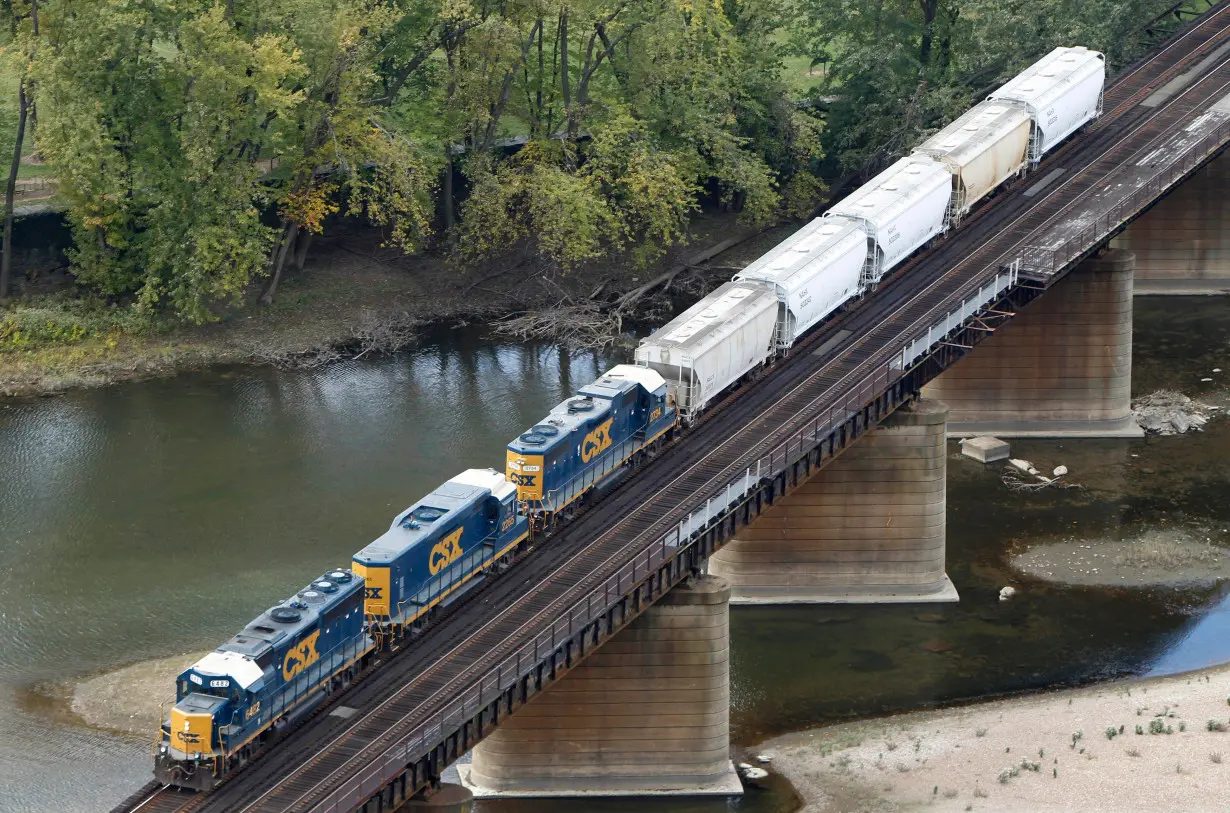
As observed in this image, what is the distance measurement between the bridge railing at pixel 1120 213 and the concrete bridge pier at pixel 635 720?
26266 mm

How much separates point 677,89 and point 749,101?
174 inches

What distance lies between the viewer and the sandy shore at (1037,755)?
61.1 m

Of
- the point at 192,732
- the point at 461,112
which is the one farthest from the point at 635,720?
the point at 461,112

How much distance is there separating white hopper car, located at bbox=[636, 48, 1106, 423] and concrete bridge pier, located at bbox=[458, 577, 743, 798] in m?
11.7

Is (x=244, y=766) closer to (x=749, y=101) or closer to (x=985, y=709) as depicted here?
(x=985, y=709)

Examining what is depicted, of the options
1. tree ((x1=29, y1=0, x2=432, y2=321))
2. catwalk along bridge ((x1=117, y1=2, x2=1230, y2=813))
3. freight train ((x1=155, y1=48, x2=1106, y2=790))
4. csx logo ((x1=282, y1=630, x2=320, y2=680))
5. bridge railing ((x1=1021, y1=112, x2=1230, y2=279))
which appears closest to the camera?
freight train ((x1=155, y1=48, x2=1106, y2=790))

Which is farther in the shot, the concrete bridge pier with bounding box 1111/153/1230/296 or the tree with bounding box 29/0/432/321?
the concrete bridge pier with bounding box 1111/153/1230/296

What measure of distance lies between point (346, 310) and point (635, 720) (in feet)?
163

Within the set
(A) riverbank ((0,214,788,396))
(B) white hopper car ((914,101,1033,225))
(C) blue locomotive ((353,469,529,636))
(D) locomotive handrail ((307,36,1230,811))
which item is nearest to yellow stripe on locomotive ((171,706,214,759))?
(D) locomotive handrail ((307,36,1230,811))

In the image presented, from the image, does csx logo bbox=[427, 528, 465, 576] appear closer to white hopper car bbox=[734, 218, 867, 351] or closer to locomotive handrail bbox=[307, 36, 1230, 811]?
locomotive handrail bbox=[307, 36, 1230, 811]

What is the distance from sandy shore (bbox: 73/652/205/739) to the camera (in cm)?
6831

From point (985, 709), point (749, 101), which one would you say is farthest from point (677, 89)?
point (985, 709)

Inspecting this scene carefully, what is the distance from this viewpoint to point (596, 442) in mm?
68438

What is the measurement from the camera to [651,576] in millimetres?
61688
